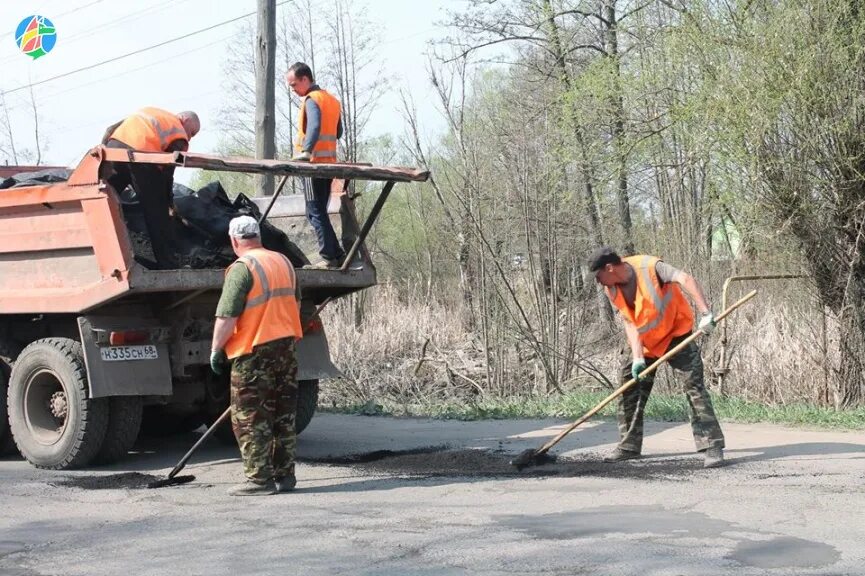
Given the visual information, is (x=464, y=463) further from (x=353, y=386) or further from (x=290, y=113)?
(x=290, y=113)

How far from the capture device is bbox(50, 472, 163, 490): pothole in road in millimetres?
7228

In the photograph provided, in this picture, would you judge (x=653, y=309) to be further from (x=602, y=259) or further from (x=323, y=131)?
(x=323, y=131)

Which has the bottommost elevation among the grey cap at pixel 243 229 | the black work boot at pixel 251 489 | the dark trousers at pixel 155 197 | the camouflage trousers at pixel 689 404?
the black work boot at pixel 251 489

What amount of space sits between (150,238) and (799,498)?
4.69 meters

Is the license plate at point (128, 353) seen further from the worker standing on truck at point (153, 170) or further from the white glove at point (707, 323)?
the white glove at point (707, 323)

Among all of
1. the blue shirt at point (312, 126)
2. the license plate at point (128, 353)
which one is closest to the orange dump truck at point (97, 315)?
the license plate at point (128, 353)

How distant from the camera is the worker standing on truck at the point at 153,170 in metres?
7.72

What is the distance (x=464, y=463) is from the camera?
764 cm

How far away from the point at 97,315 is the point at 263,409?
176 centimetres

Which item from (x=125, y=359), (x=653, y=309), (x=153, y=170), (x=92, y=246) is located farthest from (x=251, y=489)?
(x=653, y=309)

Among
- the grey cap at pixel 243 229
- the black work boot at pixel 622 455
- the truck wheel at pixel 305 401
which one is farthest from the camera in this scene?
the truck wheel at pixel 305 401

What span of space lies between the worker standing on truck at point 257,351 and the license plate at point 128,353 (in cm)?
126

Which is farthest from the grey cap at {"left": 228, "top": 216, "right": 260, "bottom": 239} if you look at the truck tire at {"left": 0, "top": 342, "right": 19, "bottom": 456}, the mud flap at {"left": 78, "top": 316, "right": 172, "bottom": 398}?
the truck tire at {"left": 0, "top": 342, "right": 19, "bottom": 456}

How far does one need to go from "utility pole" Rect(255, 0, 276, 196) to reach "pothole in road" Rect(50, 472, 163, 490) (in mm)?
5925
